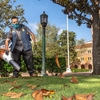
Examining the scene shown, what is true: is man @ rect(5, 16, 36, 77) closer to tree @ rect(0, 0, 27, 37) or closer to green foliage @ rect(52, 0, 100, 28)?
green foliage @ rect(52, 0, 100, 28)

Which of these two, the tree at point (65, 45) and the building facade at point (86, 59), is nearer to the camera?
the tree at point (65, 45)

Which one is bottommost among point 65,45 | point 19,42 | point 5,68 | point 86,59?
point 5,68

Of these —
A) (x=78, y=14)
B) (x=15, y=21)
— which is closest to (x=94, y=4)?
(x=78, y=14)

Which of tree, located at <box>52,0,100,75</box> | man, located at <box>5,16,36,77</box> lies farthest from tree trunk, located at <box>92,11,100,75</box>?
man, located at <box>5,16,36,77</box>

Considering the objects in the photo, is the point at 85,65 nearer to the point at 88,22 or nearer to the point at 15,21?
the point at 88,22

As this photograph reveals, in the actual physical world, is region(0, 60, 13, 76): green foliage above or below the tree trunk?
below

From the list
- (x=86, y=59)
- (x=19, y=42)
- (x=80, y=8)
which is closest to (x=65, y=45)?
(x=86, y=59)

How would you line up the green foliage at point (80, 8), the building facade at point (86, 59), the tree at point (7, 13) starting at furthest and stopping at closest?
1. the building facade at point (86, 59)
2. the tree at point (7, 13)
3. the green foliage at point (80, 8)

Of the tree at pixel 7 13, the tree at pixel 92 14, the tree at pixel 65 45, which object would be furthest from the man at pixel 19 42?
the tree at pixel 65 45

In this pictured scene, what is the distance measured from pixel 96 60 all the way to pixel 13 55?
5683 mm

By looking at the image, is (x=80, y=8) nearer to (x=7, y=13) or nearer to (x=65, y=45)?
(x=7, y=13)

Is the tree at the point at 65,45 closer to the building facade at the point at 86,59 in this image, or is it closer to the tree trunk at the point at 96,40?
the building facade at the point at 86,59

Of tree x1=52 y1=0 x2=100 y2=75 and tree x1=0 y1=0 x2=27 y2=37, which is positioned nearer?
tree x1=52 y1=0 x2=100 y2=75

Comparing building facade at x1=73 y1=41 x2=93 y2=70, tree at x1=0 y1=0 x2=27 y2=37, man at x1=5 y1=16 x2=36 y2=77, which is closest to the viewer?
man at x1=5 y1=16 x2=36 y2=77
